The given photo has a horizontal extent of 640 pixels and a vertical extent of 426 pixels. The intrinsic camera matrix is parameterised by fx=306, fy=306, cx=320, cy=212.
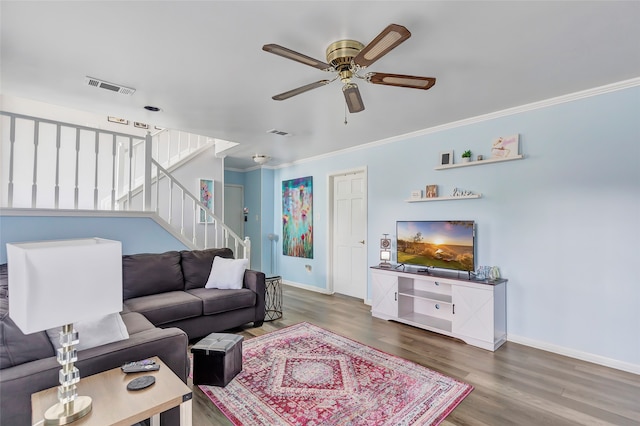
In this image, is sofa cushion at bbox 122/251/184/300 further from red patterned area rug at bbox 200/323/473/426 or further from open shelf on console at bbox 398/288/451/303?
open shelf on console at bbox 398/288/451/303

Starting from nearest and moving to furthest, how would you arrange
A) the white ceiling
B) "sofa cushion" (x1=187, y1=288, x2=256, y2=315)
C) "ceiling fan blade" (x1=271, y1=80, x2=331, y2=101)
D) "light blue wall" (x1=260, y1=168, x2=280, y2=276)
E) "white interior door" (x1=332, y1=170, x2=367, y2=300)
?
1. the white ceiling
2. "ceiling fan blade" (x1=271, y1=80, x2=331, y2=101)
3. "sofa cushion" (x1=187, y1=288, x2=256, y2=315)
4. "white interior door" (x1=332, y1=170, x2=367, y2=300)
5. "light blue wall" (x1=260, y1=168, x2=280, y2=276)

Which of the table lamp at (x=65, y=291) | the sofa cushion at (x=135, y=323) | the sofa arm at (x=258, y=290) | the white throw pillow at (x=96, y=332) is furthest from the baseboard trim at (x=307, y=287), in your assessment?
the table lamp at (x=65, y=291)

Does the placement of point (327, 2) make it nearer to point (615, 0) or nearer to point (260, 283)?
point (615, 0)

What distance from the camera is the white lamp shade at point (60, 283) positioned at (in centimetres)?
108

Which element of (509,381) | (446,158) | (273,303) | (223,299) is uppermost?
(446,158)

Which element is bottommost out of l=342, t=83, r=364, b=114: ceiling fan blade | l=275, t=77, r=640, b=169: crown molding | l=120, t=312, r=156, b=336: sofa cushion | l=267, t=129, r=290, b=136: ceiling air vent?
l=120, t=312, r=156, b=336: sofa cushion

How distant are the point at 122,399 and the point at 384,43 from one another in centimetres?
217

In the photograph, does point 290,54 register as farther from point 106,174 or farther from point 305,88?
point 106,174

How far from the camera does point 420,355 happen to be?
3.00 m

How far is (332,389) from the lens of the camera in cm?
238

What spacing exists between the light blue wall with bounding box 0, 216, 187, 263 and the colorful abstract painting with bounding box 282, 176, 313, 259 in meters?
2.46

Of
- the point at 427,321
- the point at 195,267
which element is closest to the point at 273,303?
the point at 195,267

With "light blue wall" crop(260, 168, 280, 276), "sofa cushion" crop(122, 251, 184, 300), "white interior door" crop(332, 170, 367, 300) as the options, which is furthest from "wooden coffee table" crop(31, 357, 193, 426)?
"light blue wall" crop(260, 168, 280, 276)

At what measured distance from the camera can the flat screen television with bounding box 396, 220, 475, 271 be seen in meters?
3.56
